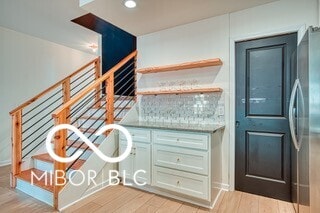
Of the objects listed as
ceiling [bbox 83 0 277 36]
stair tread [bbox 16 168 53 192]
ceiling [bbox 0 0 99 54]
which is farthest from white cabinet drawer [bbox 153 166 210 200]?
ceiling [bbox 0 0 99 54]

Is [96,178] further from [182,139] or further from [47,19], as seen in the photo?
[47,19]

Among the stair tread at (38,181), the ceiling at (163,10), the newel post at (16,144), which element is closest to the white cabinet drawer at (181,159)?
the stair tread at (38,181)

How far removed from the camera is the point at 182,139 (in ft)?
7.43

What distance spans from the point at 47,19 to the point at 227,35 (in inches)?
120

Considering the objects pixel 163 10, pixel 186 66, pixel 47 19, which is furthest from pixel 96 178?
pixel 47 19

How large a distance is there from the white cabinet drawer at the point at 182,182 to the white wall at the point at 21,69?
10.4 ft

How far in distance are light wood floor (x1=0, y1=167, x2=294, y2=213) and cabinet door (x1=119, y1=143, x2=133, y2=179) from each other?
0.25m

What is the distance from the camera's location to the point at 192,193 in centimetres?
219

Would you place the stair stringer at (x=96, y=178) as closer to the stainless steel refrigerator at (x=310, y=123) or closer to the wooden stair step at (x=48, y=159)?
the wooden stair step at (x=48, y=159)

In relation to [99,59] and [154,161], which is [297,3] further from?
[99,59]

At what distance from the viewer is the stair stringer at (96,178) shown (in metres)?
2.18

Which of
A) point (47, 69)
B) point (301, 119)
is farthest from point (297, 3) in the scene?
point (47, 69)

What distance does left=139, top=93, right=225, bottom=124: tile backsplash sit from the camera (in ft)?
8.74

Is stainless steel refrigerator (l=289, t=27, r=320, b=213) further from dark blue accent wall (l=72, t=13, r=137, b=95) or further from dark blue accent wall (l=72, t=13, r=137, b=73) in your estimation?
dark blue accent wall (l=72, t=13, r=137, b=73)
